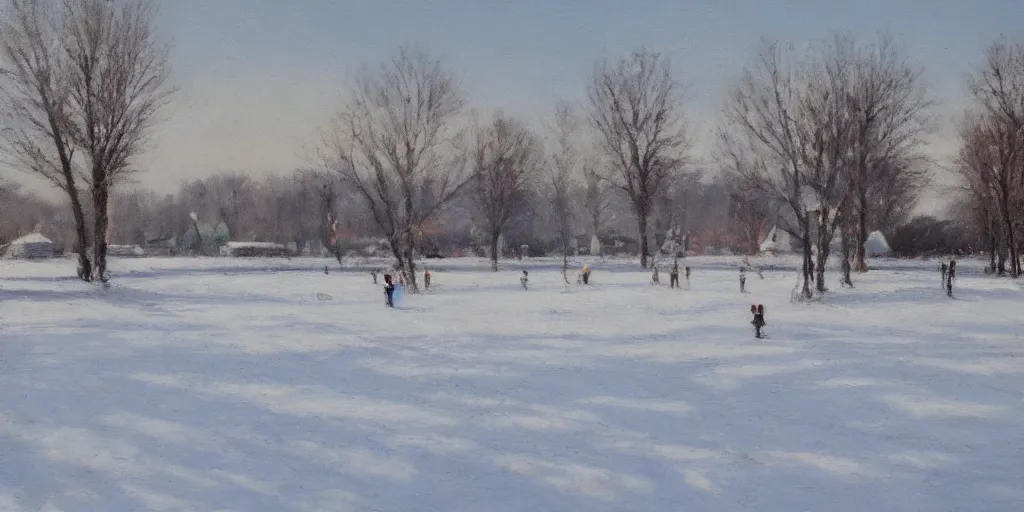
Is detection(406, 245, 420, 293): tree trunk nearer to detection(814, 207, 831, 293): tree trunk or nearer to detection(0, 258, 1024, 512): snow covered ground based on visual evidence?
detection(0, 258, 1024, 512): snow covered ground

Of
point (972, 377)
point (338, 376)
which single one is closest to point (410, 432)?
point (338, 376)

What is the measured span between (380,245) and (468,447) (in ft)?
261

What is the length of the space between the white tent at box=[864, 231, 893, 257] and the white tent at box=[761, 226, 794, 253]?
9.48m

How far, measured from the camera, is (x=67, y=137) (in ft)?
98.5

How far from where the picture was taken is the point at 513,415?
29.5 ft

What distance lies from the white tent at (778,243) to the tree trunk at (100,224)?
68590 mm

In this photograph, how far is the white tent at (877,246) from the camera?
238 feet

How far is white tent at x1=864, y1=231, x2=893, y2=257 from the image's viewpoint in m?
72.4

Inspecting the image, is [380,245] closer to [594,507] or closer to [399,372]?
[399,372]

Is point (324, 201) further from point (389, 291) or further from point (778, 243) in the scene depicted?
point (389, 291)

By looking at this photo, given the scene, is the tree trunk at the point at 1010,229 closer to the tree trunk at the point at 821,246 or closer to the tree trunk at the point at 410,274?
the tree trunk at the point at 821,246

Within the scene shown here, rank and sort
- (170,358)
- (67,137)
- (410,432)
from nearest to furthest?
(410,432) → (170,358) → (67,137)

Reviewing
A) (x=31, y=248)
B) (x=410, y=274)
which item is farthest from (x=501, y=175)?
(x=31, y=248)

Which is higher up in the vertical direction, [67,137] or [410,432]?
[67,137]
